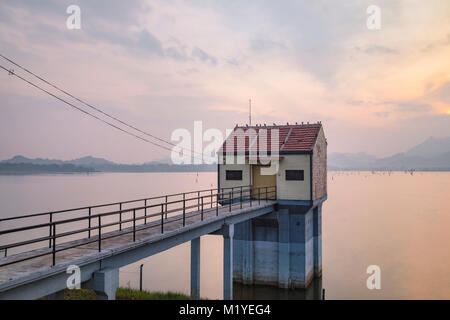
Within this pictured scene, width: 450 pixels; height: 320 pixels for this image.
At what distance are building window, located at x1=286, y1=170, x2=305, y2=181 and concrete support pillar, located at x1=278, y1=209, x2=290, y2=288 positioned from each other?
2.05 m

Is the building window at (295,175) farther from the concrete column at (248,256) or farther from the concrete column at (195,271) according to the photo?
the concrete column at (195,271)

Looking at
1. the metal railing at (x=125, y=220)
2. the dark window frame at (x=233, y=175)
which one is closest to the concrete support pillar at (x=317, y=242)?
the metal railing at (x=125, y=220)

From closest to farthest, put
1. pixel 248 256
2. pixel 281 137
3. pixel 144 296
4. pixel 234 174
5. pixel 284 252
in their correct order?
pixel 144 296
pixel 284 252
pixel 248 256
pixel 234 174
pixel 281 137

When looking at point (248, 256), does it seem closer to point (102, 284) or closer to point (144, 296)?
point (144, 296)

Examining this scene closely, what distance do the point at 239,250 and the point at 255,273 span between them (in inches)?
68.6

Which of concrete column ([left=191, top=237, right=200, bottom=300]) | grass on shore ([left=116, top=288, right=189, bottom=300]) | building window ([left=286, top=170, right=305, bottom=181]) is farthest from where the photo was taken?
building window ([left=286, top=170, right=305, bottom=181])

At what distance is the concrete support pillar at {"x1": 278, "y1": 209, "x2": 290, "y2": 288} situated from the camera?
69.9 feet

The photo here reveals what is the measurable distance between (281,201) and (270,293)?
569cm

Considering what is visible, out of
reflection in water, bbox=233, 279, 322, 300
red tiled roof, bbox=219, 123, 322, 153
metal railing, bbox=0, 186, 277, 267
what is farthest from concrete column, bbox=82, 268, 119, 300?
red tiled roof, bbox=219, 123, 322, 153

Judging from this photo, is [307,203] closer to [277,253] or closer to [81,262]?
[277,253]

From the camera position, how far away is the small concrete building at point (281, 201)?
21.4 metres

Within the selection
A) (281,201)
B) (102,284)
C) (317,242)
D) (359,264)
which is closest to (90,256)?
(102,284)

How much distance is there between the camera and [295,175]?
71.0 feet

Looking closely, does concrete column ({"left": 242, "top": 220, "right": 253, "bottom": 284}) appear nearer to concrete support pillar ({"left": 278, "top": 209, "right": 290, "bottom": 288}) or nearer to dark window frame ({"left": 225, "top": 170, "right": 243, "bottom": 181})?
concrete support pillar ({"left": 278, "top": 209, "right": 290, "bottom": 288})
